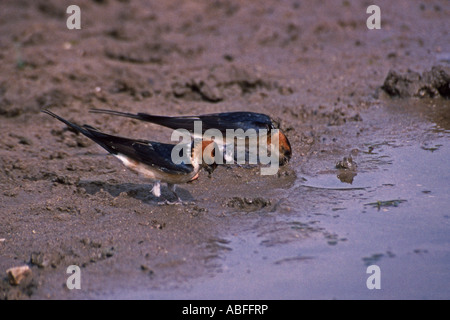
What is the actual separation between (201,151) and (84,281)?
5.63ft

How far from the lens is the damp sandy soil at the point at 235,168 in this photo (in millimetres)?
4172

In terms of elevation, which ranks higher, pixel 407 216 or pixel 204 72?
pixel 204 72

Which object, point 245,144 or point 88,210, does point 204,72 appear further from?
point 88,210

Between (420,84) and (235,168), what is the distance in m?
2.70

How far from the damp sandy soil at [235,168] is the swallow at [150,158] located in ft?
0.80

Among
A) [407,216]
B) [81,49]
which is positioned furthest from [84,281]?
[81,49]

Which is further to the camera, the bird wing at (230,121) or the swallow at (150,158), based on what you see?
the bird wing at (230,121)

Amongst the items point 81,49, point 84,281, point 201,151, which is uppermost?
point 81,49

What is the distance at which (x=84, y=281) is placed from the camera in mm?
4098

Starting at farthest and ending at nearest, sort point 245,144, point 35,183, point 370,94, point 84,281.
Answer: point 370,94 → point 245,144 → point 35,183 → point 84,281

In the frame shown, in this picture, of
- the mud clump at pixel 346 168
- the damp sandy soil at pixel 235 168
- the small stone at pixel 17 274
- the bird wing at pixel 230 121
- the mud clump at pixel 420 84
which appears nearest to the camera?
the small stone at pixel 17 274

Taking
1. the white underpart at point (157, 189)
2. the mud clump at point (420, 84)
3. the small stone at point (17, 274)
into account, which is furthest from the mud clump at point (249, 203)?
the mud clump at point (420, 84)

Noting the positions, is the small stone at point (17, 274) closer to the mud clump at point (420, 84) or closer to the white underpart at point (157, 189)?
the white underpart at point (157, 189)

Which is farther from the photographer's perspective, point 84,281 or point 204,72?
point 204,72
